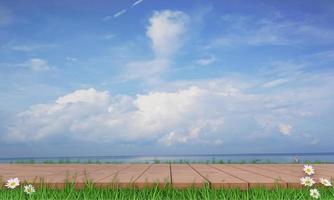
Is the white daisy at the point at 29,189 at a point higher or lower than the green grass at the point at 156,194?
higher

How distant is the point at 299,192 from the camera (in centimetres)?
462

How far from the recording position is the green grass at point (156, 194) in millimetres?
4266

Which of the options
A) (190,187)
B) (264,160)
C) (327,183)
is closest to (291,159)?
(264,160)

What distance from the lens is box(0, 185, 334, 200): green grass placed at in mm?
4266

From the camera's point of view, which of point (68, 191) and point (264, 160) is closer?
point (68, 191)

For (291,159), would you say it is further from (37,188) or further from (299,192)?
(37,188)

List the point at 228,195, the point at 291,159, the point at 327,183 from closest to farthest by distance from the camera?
the point at 228,195
the point at 327,183
the point at 291,159

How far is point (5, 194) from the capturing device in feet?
14.5

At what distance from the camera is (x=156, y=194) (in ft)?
14.4

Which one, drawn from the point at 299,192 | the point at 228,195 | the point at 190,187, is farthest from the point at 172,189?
the point at 299,192

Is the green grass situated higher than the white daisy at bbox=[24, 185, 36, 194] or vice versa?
the white daisy at bbox=[24, 185, 36, 194]

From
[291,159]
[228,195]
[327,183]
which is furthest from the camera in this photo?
[291,159]

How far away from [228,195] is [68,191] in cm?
160

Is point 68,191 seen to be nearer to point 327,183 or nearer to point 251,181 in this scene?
point 251,181
